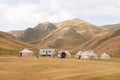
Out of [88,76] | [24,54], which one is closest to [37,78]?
[88,76]

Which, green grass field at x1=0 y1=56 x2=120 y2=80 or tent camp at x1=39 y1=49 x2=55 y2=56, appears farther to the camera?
tent camp at x1=39 y1=49 x2=55 y2=56

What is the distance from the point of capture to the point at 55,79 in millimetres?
45000

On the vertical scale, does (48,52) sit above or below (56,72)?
above

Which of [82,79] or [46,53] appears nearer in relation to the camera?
[82,79]

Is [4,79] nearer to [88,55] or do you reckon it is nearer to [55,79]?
[55,79]

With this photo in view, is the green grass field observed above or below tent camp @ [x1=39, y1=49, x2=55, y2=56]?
below

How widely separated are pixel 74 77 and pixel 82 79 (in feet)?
7.14

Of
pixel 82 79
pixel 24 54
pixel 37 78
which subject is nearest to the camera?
pixel 82 79

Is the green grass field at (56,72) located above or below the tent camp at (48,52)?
below

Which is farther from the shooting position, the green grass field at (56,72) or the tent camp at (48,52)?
the tent camp at (48,52)

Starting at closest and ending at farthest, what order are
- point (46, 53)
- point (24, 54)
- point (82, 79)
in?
1. point (82, 79)
2. point (24, 54)
3. point (46, 53)

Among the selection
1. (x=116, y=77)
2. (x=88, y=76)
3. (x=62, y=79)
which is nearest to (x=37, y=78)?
(x=62, y=79)

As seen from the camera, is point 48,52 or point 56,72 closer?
point 56,72

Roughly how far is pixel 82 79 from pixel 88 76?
95.8 inches
